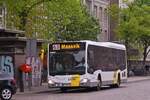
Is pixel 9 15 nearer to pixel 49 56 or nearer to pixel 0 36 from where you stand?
pixel 0 36

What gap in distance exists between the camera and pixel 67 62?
31.5 m

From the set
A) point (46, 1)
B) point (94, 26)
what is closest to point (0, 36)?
point (46, 1)

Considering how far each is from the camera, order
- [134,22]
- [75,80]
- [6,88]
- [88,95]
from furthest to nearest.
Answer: [134,22] → [75,80] → [88,95] → [6,88]

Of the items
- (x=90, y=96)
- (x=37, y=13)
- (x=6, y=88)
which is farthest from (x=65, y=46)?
(x=6, y=88)

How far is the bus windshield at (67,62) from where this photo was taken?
103 ft

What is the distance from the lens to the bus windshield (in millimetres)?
31297

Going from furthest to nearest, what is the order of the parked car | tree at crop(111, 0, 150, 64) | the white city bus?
tree at crop(111, 0, 150, 64)
the white city bus
the parked car

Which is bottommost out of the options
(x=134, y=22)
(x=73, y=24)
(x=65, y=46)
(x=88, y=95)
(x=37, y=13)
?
(x=88, y=95)

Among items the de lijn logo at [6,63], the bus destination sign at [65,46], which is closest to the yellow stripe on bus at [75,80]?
the bus destination sign at [65,46]

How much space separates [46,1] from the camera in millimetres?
34781

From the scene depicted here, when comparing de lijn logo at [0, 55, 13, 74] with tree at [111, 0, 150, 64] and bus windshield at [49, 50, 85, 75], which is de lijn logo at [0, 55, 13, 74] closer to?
bus windshield at [49, 50, 85, 75]

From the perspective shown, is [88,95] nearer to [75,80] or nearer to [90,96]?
[90,96]

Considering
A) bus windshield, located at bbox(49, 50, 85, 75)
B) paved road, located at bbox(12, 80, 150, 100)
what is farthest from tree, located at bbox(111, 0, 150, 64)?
paved road, located at bbox(12, 80, 150, 100)

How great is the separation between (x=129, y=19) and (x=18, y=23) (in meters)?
31.4
